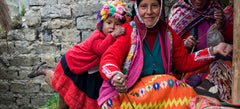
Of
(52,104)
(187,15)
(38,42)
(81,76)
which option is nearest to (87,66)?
(81,76)

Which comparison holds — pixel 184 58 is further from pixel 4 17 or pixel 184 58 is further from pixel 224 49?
pixel 4 17

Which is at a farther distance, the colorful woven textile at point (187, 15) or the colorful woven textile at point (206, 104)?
the colorful woven textile at point (187, 15)

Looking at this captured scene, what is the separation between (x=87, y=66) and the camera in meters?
2.59

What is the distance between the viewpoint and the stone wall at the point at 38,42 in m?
4.43

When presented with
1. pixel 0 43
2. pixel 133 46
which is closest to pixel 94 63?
pixel 133 46

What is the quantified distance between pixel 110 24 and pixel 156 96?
3.83ft

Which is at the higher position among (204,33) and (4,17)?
(4,17)

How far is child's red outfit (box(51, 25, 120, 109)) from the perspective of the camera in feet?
8.49

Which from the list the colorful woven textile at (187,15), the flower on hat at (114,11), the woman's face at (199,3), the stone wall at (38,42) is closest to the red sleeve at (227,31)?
the colorful woven textile at (187,15)

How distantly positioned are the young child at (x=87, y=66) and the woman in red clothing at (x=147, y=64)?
55 centimetres

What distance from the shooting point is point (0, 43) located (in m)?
4.96

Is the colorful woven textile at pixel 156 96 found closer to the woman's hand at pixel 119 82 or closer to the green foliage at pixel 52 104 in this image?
the woman's hand at pixel 119 82

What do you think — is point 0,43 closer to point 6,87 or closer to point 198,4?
point 6,87

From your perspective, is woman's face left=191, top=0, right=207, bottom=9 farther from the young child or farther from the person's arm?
the young child
